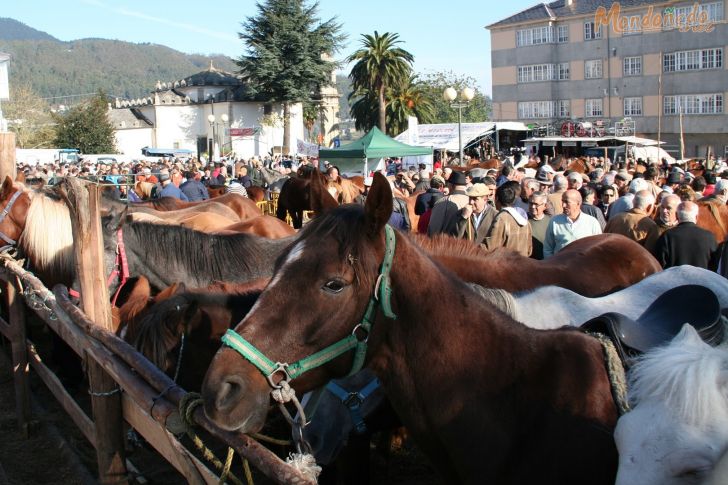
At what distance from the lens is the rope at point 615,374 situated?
2.23 meters

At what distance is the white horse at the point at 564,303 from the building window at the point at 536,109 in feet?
196

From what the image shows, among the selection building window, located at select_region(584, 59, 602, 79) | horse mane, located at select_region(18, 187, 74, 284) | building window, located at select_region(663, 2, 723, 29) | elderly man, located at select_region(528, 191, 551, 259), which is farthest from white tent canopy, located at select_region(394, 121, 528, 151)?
building window, located at select_region(663, 2, 723, 29)

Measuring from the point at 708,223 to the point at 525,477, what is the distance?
23.1ft

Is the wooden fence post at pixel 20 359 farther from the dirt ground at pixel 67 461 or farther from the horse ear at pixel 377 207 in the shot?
the horse ear at pixel 377 207

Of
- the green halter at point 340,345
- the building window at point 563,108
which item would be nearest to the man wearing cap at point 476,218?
the green halter at point 340,345

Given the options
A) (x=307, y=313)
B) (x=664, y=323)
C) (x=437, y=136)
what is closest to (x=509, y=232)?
(x=664, y=323)

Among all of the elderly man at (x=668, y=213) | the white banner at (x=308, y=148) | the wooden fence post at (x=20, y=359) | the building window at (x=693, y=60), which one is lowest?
the wooden fence post at (x=20, y=359)

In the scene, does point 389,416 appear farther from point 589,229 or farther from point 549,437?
point 589,229

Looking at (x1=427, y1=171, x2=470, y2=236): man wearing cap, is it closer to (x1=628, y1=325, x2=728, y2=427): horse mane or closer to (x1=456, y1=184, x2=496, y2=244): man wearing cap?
(x1=456, y1=184, x2=496, y2=244): man wearing cap

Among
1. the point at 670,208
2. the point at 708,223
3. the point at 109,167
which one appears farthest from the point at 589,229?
the point at 109,167

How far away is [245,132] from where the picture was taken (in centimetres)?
6394

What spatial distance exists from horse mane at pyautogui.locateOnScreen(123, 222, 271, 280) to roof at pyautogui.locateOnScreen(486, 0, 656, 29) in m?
58.9

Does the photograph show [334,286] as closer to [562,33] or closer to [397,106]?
[397,106]

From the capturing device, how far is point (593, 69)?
58281mm
